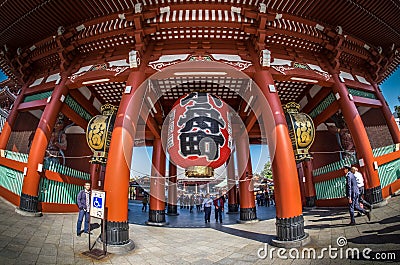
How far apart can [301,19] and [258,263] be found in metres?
7.32

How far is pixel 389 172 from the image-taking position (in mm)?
7699

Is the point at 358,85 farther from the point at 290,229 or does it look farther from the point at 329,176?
the point at 290,229

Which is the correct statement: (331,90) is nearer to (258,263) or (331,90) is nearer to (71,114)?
(258,263)

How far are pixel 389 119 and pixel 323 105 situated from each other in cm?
268

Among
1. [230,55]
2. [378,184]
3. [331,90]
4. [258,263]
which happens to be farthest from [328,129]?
[258,263]

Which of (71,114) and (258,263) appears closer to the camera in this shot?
(258,263)

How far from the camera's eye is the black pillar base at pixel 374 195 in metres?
6.86

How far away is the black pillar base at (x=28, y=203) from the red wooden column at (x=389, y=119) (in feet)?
44.6

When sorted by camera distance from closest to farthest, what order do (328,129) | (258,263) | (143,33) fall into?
(258,263)
(143,33)
(328,129)

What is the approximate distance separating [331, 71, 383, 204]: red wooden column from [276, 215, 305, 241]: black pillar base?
349 centimetres

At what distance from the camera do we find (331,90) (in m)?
8.27

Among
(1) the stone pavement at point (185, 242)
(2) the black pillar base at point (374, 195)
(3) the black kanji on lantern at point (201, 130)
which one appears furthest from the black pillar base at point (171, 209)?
(3) the black kanji on lantern at point (201, 130)

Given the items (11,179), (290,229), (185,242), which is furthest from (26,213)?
(290,229)

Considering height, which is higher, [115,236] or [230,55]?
[230,55]
